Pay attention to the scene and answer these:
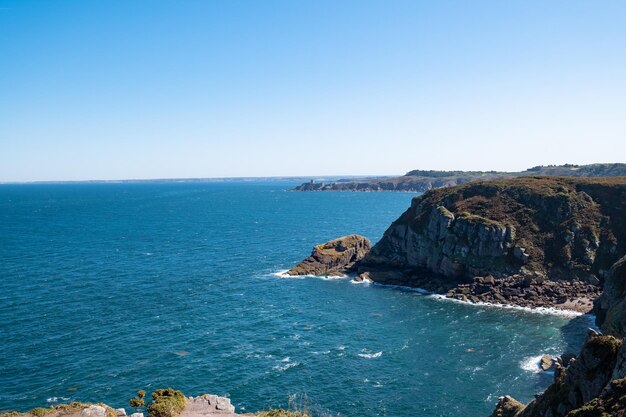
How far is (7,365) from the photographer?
197 feet

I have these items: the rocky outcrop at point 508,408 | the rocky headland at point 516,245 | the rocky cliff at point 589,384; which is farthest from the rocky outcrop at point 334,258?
the rocky cliff at point 589,384

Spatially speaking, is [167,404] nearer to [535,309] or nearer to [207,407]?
[207,407]

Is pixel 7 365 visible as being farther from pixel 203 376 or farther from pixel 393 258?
pixel 393 258

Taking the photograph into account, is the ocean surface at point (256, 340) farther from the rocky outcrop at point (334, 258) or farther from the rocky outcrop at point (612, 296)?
the rocky outcrop at point (334, 258)

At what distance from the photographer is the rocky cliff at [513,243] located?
3748 inches

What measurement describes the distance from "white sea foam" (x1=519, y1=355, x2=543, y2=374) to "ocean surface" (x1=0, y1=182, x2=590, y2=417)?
262mm

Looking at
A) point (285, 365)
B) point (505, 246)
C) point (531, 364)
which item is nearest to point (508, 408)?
point (531, 364)

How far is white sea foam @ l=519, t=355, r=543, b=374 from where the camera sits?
200ft

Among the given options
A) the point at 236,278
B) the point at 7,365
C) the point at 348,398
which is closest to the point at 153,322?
the point at 7,365

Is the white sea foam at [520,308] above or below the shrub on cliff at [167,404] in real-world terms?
below

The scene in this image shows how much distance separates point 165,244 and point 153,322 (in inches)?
3017

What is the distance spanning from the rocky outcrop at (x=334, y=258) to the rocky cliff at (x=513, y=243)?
590 centimetres

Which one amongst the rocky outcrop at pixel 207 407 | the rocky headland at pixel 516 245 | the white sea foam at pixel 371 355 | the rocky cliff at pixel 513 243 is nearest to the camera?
the rocky outcrop at pixel 207 407

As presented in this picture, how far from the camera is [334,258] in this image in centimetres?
11950
